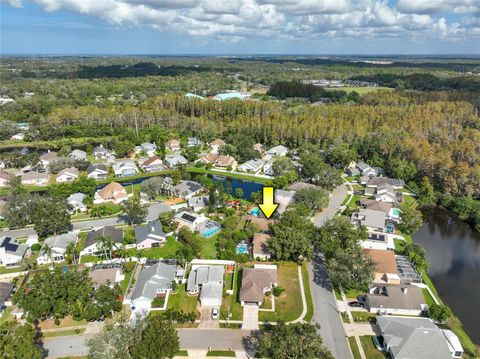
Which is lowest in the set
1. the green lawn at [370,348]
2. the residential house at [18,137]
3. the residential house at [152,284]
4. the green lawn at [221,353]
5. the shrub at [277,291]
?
the green lawn at [370,348]

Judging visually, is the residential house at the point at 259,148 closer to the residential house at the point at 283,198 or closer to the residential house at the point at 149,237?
the residential house at the point at 283,198

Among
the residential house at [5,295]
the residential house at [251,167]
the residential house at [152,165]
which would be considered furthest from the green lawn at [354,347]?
the residential house at [152,165]

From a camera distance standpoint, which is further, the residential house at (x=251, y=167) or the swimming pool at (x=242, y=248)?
the residential house at (x=251, y=167)

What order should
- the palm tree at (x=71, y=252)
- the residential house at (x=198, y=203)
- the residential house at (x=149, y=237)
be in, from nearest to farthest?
the palm tree at (x=71, y=252)
the residential house at (x=149, y=237)
the residential house at (x=198, y=203)

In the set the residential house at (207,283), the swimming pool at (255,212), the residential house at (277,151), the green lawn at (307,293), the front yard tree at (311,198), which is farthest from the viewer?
the residential house at (277,151)

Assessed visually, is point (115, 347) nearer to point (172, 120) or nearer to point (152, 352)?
point (152, 352)

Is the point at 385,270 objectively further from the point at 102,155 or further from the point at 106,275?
the point at 102,155
